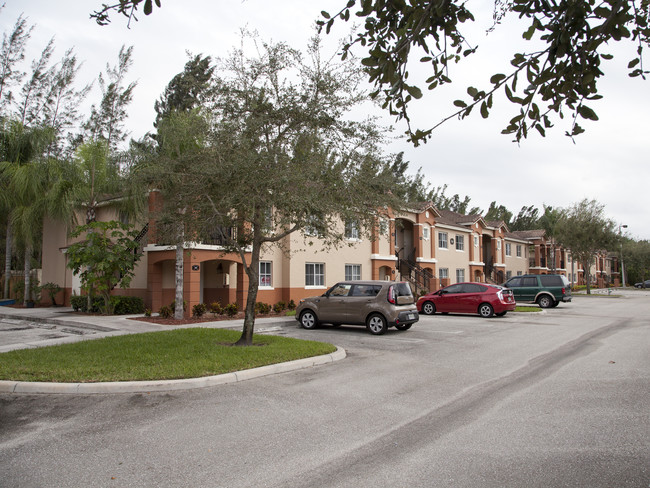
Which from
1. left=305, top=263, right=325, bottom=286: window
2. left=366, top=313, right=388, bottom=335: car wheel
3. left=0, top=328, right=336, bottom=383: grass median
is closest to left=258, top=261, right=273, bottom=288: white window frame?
left=305, top=263, right=325, bottom=286: window

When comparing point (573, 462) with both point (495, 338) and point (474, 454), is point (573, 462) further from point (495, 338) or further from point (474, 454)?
point (495, 338)

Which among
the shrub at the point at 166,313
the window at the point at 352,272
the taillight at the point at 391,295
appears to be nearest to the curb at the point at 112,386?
the taillight at the point at 391,295

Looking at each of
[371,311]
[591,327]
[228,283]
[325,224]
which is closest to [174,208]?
[325,224]

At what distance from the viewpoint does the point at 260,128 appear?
35.8 feet

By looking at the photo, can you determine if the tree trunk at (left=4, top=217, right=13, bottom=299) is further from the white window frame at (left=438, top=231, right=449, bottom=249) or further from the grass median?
the white window frame at (left=438, top=231, right=449, bottom=249)

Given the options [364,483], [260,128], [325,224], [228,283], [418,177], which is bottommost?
[364,483]

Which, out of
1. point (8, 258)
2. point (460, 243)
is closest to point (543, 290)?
point (460, 243)

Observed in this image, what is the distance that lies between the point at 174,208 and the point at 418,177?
51.7 m

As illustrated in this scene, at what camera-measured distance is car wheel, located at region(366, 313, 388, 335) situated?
14.2m

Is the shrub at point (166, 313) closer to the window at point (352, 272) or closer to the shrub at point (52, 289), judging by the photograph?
the shrub at point (52, 289)

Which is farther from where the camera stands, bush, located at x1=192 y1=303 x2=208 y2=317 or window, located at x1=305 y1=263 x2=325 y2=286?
window, located at x1=305 y1=263 x2=325 y2=286

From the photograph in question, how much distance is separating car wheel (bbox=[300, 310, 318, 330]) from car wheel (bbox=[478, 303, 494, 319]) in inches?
340

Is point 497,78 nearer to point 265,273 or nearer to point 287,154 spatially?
point 287,154

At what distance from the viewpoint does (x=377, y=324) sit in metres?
14.3
